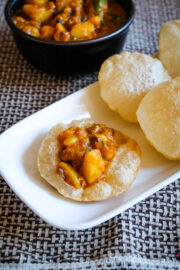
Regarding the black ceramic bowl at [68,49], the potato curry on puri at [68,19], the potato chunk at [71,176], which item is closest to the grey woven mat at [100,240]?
the potato chunk at [71,176]

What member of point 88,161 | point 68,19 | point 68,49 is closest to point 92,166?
point 88,161

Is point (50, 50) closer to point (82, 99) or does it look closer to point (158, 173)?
point (82, 99)

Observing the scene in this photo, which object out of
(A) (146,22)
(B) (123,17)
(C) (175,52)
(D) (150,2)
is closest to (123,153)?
(C) (175,52)

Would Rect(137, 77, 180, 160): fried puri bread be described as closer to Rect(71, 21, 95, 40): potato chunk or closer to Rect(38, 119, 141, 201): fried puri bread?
Rect(38, 119, 141, 201): fried puri bread

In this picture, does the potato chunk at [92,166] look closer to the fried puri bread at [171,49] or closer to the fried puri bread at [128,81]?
the fried puri bread at [128,81]

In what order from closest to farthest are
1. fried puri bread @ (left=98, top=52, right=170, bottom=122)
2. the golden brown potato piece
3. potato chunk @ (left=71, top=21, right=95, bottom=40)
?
fried puri bread @ (left=98, top=52, right=170, bottom=122) < potato chunk @ (left=71, top=21, right=95, bottom=40) < the golden brown potato piece

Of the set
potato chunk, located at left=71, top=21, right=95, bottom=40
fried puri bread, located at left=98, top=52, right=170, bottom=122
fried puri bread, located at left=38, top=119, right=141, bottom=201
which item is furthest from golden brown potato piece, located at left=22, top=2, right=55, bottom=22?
fried puri bread, located at left=38, top=119, right=141, bottom=201
